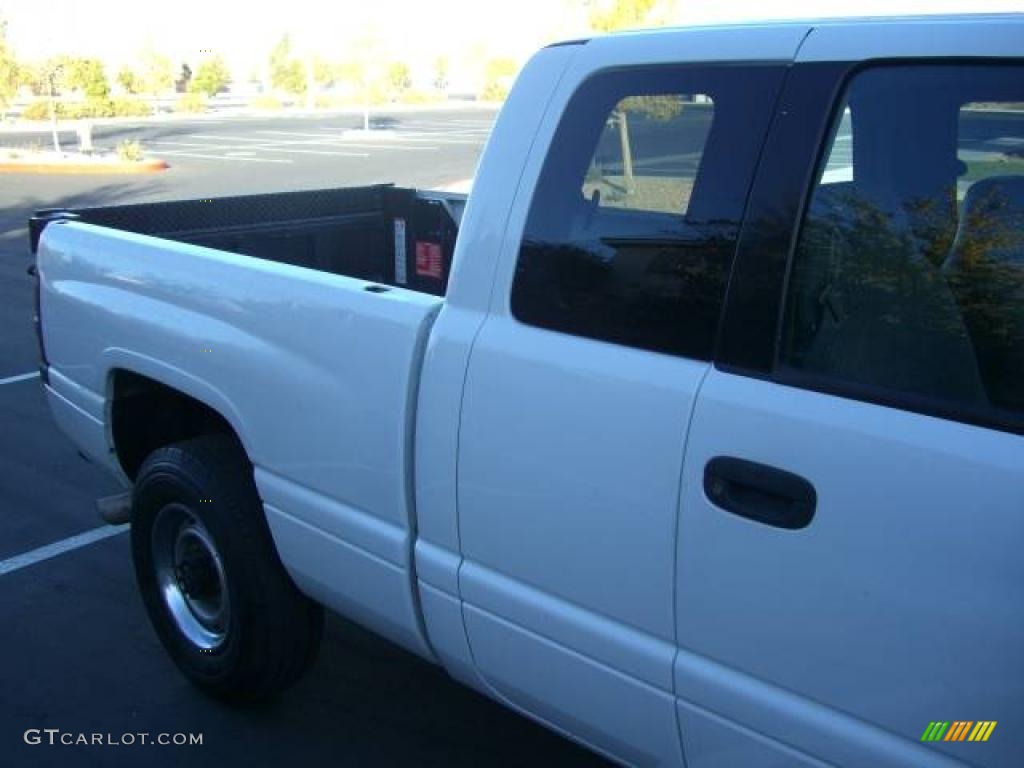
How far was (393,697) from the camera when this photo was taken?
3.59 meters

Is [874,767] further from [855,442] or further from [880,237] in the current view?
[880,237]

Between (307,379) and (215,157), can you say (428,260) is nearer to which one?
(307,379)

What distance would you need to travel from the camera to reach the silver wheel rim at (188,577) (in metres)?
3.48

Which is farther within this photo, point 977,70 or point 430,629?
point 430,629

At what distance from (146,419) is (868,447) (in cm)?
288

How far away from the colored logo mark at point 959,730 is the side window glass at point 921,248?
0.48 m

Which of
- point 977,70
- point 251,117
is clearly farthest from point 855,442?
point 251,117

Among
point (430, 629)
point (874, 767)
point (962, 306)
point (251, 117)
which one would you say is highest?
point (962, 306)

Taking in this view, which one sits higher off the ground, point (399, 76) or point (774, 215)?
point (774, 215)

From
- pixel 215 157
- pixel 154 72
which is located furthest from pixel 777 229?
pixel 154 72

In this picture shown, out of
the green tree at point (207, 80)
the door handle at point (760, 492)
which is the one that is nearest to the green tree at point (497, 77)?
the green tree at point (207, 80)

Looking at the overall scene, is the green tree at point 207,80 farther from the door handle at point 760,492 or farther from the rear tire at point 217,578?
the door handle at point 760,492

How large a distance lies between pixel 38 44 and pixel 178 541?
1125 inches

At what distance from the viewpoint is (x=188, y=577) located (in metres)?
3.52
